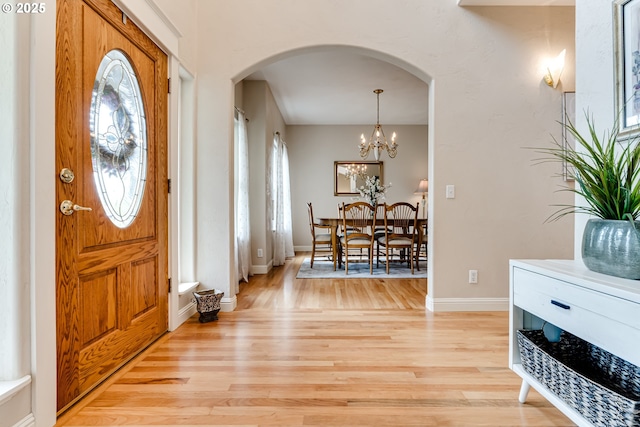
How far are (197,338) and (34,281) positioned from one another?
1.25m

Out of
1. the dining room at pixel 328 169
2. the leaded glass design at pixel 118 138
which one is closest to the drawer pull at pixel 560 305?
the leaded glass design at pixel 118 138

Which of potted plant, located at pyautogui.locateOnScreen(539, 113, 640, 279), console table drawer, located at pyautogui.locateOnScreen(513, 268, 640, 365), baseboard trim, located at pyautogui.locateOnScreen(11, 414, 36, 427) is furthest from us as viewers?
baseboard trim, located at pyautogui.locateOnScreen(11, 414, 36, 427)

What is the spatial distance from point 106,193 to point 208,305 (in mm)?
1234

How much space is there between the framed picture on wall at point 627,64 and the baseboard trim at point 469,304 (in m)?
1.86

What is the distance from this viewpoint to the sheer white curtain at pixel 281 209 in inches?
215

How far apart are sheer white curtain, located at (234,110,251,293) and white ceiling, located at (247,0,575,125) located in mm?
833

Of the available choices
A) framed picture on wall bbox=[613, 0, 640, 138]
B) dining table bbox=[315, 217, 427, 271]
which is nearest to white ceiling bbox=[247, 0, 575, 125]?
framed picture on wall bbox=[613, 0, 640, 138]

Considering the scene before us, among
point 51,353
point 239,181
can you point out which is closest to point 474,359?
point 51,353

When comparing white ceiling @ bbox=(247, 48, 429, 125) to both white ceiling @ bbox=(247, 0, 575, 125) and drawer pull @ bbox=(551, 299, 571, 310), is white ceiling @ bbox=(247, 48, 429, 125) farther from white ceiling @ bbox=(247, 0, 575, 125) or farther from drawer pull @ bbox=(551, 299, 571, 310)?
drawer pull @ bbox=(551, 299, 571, 310)

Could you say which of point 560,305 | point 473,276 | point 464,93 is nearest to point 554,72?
point 464,93

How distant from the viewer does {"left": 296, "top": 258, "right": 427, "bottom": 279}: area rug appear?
4.50 m

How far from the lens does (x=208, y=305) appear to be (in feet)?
8.76

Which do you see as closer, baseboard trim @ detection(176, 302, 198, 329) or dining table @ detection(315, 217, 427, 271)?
baseboard trim @ detection(176, 302, 198, 329)

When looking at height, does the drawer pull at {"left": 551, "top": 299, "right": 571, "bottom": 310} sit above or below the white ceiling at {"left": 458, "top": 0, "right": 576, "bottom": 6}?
below
